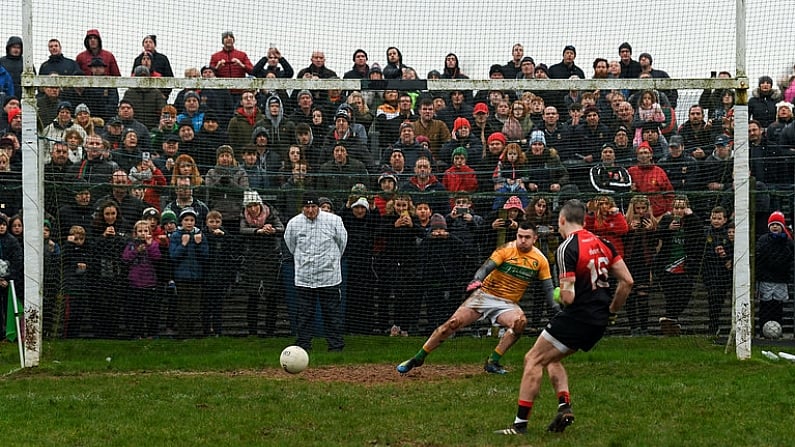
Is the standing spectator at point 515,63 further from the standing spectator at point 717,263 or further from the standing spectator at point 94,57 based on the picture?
the standing spectator at point 94,57

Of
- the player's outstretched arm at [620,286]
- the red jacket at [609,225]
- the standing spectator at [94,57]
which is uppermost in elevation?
the standing spectator at [94,57]

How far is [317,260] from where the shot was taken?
1462cm

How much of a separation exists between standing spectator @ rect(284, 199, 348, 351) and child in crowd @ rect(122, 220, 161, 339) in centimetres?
198

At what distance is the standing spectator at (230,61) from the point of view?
48.0ft

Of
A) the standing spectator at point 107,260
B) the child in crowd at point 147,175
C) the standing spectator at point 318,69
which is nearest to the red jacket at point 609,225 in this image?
the standing spectator at point 318,69

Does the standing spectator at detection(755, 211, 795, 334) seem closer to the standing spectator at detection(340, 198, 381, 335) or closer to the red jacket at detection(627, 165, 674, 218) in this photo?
the red jacket at detection(627, 165, 674, 218)

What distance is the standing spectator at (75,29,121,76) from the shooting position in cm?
1509

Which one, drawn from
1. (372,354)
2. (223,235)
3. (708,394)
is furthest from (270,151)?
(708,394)

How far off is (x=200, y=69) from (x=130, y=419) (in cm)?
646

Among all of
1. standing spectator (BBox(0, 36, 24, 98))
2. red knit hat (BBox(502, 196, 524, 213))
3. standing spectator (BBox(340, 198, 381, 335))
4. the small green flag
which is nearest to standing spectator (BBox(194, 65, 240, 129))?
standing spectator (BBox(340, 198, 381, 335))

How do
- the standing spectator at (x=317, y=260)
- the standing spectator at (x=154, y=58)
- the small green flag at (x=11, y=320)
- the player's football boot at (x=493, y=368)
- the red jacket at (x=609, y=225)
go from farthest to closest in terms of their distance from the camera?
the red jacket at (x=609, y=225), the standing spectator at (x=317, y=260), the standing spectator at (x=154, y=58), the small green flag at (x=11, y=320), the player's football boot at (x=493, y=368)

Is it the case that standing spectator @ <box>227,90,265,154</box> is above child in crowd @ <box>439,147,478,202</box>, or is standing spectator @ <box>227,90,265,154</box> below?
above

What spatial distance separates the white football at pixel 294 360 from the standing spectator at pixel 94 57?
5545 mm

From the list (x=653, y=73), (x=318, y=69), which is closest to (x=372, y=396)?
(x=318, y=69)
